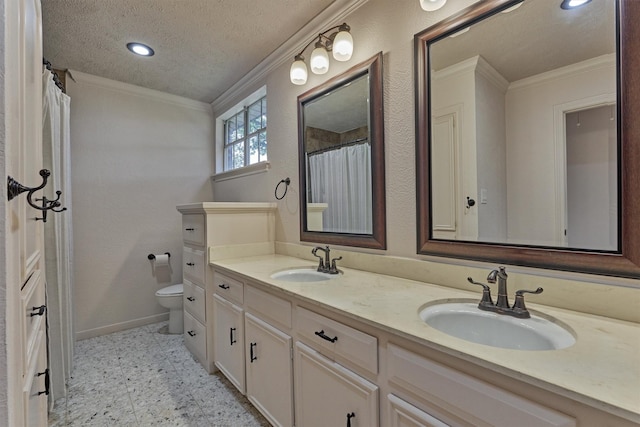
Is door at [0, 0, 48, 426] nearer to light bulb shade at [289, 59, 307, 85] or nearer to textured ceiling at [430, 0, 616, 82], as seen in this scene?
light bulb shade at [289, 59, 307, 85]

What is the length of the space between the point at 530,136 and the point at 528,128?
0.04 metres

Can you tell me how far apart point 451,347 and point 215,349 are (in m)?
1.79

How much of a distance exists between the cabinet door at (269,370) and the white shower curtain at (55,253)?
1.20 metres

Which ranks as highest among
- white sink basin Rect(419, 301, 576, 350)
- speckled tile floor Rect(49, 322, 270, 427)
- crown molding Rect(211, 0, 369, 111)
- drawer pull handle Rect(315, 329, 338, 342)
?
crown molding Rect(211, 0, 369, 111)

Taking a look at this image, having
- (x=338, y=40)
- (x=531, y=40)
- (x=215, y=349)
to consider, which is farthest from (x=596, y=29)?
(x=215, y=349)

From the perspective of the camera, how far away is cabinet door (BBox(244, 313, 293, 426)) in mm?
1354

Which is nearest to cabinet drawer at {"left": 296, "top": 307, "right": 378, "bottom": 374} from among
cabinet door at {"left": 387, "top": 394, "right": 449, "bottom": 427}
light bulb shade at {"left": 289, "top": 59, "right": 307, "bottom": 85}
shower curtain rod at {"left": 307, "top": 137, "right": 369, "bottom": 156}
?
cabinet door at {"left": 387, "top": 394, "right": 449, "bottom": 427}

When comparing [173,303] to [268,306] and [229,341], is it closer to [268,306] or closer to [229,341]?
[229,341]

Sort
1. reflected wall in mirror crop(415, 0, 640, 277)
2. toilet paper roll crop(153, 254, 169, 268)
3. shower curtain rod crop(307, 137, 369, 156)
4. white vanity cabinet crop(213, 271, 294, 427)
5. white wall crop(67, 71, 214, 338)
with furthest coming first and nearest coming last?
toilet paper roll crop(153, 254, 169, 268)
white wall crop(67, 71, 214, 338)
shower curtain rod crop(307, 137, 369, 156)
white vanity cabinet crop(213, 271, 294, 427)
reflected wall in mirror crop(415, 0, 640, 277)

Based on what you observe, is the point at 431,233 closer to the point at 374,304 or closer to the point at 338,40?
the point at 374,304

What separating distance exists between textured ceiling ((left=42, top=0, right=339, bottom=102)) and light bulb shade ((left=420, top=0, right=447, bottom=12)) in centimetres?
70

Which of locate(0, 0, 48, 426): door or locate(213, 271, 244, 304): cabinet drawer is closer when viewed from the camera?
locate(0, 0, 48, 426): door

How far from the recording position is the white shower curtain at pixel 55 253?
5.85ft

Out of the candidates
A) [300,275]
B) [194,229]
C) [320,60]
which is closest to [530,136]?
[320,60]
